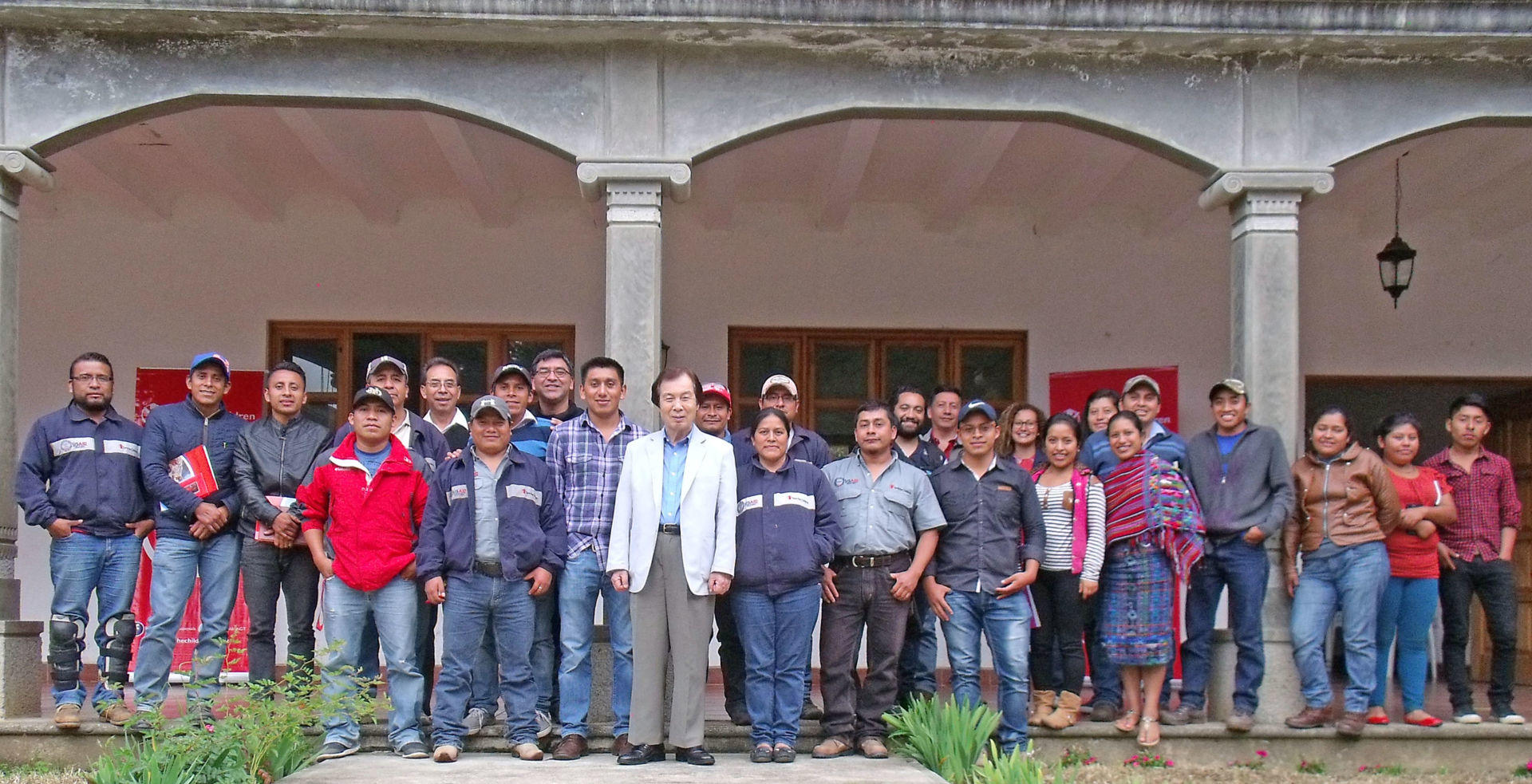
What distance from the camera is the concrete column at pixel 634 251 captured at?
20.3 ft

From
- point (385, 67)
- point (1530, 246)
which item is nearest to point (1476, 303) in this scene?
point (1530, 246)

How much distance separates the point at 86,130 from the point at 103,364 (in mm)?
1070

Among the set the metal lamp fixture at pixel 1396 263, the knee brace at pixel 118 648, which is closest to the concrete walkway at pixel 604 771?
the knee brace at pixel 118 648

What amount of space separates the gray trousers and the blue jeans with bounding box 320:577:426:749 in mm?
884

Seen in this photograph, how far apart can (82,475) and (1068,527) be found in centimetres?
414

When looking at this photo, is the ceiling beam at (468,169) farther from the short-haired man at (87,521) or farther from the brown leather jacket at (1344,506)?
the brown leather jacket at (1344,506)

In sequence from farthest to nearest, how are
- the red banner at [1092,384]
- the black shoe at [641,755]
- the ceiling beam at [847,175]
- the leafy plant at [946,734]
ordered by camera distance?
the red banner at [1092,384] < the ceiling beam at [847,175] < the black shoe at [641,755] < the leafy plant at [946,734]

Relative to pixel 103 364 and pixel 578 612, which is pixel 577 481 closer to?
pixel 578 612

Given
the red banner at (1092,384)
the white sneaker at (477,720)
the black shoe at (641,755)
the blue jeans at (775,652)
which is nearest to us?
the black shoe at (641,755)

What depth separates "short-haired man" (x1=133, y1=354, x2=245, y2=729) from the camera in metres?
5.74

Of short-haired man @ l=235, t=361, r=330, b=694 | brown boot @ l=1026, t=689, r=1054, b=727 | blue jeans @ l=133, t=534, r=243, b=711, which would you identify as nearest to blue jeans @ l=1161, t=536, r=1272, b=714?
brown boot @ l=1026, t=689, r=1054, b=727

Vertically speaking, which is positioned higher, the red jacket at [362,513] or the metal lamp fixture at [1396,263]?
the metal lamp fixture at [1396,263]

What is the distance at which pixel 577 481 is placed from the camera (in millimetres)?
5836

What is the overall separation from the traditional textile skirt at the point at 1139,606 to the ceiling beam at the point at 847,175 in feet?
8.20
